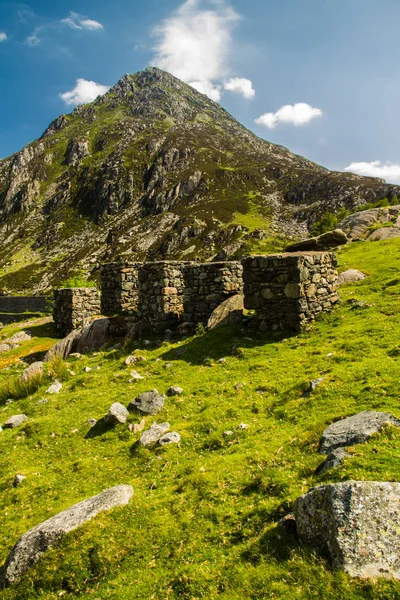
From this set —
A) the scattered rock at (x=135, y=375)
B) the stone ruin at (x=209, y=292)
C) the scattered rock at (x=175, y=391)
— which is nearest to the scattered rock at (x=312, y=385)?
the scattered rock at (x=175, y=391)

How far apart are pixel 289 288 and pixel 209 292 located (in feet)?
16.9

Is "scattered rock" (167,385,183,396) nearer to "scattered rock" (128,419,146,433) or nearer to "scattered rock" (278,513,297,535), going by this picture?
"scattered rock" (128,419,146,433)

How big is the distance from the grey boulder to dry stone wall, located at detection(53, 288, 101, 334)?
19890 mm

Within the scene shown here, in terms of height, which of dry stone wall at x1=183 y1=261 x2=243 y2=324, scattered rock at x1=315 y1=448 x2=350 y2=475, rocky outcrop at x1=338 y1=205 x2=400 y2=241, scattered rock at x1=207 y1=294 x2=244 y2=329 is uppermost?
rocky outcrop at x1=338 y1=205 x2=400 y2=241

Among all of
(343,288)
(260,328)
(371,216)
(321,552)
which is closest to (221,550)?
(321,552)

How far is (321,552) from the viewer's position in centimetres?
354

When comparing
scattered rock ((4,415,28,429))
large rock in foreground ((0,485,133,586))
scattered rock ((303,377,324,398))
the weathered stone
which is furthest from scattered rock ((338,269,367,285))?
large rock in foreground ((0,485,133,586))

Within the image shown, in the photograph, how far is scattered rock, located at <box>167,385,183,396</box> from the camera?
9.99 metres

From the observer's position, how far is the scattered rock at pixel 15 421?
960 cm

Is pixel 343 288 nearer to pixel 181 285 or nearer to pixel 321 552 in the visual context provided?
pixel 181 285

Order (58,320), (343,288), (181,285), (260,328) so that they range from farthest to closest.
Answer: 1. (58,320)
2. (181,285)
3. (343,288)
4. (260,328)

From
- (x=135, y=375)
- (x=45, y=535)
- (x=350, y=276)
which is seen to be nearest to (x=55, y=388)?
(x=135, y=375)

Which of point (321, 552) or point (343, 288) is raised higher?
point (343, 288)

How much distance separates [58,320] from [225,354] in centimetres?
1622
